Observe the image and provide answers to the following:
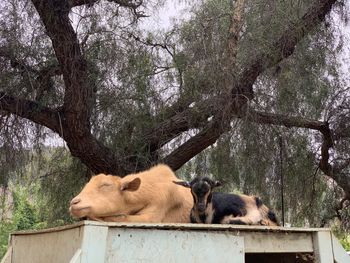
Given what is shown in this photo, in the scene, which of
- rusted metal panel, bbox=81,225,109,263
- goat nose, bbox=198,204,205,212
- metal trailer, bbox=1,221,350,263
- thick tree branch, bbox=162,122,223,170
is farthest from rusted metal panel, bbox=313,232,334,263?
thick tree branch, bbox=162,122,223,170

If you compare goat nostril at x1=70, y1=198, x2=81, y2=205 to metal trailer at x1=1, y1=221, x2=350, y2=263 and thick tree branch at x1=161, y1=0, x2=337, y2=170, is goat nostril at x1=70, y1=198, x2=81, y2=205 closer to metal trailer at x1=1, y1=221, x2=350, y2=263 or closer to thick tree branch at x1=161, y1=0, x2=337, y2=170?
metal trailer at x1=1, y1=221, x2=350, y2=263

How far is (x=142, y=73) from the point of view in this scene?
648cm

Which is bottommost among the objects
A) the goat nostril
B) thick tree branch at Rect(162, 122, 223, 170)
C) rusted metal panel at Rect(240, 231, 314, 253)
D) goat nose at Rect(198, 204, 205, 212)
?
rusted metal panel at Rect(240, 231, 314, 253)

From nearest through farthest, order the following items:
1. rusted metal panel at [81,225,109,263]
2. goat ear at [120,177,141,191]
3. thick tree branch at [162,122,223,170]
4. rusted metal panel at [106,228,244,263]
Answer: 1. rusted metal panel at [81,225,109,263]
2. rusted metal panel at [106,228,244,263]
3. goat ear at [120,177,141,191]
4. thick tree branch at [162,122,223,170]

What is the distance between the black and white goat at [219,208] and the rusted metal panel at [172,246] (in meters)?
0.49

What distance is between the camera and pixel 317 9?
610cm

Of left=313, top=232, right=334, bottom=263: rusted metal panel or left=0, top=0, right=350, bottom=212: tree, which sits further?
left=0, top=0, right=350, bottom=212: tree

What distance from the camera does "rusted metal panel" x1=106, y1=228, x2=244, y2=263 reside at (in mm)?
2160

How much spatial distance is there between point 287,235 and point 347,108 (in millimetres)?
4771

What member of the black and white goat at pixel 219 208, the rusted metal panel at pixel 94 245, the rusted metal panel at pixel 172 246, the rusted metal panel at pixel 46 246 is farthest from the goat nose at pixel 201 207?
the rusted metal panel at pixel 94 245

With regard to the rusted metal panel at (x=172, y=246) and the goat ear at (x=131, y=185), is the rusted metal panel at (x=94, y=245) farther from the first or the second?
the goat ear at (x=131, y=185)

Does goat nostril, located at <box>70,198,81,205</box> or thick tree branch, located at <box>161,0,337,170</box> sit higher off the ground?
thick tree branch, located at <box>161,0,337,170</box>

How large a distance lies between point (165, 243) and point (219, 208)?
88 cm

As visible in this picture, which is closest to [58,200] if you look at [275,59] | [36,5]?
[36,5]
